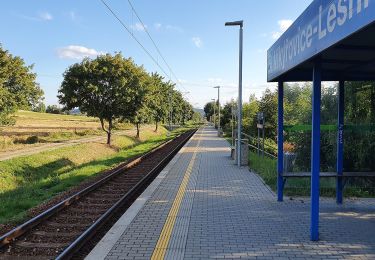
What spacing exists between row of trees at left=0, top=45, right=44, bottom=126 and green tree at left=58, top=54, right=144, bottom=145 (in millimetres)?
3184

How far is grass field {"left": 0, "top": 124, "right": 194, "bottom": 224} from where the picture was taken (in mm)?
10586

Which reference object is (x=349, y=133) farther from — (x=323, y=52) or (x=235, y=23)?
(x=323, y=52)

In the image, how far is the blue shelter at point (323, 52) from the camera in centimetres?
457

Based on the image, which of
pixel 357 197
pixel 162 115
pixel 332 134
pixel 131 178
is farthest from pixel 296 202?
pixel 162 115

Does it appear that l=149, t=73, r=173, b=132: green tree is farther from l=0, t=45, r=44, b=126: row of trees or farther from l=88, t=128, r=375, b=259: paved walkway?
l=88, t=128, r=375, b=259: paved walkway

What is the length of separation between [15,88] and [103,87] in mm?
7251

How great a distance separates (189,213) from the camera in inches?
331

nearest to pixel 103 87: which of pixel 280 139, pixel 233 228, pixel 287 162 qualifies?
pixel 287 162

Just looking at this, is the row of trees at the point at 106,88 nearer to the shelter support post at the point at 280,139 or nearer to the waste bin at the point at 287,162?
the waste bin at the point at 287,162

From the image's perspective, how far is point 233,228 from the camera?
23.6 ft

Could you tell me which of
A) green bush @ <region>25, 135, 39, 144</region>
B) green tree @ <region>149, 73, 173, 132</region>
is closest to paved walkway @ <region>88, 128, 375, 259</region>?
green bush @ <region>25, 135, 39, 144</region>

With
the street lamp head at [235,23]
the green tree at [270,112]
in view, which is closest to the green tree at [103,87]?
the green tree at [270,112]

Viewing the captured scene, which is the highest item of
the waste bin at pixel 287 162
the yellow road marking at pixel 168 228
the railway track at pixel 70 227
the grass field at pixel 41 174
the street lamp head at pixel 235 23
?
the street lamp head at pixel 235 23

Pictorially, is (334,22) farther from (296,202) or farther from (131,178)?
(131,178)
